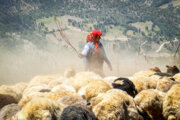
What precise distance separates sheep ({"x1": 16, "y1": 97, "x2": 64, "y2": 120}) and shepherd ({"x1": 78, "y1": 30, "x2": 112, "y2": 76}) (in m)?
4.04

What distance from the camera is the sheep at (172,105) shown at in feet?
10.2

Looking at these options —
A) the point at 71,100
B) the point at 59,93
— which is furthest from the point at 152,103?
the point at 59,93

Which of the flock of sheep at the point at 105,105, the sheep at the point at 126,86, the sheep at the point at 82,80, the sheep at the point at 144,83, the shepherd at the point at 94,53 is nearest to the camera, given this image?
the flock of sheep at the point at 105,105

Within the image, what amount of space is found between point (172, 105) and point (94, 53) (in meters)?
3.89

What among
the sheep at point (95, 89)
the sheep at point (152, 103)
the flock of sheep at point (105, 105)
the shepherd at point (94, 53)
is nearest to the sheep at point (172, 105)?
the flock of sheep at point (105, 105)

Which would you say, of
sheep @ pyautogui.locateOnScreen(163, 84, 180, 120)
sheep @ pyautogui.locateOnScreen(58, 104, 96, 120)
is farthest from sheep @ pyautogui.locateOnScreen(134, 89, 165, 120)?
sheep @ pyautogui.locateOnScreen(58, 104, 96, 120)

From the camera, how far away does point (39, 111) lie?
98.7 inches

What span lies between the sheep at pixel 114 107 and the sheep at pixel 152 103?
325 mm

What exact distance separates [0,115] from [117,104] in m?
1.82

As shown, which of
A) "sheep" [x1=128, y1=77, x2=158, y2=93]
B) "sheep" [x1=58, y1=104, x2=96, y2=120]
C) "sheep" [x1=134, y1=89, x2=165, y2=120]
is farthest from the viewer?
"sheep" [x1=128, y1=77, x2=158, y2=93]

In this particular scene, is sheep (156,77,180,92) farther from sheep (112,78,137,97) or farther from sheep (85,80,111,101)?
sheep (85,80,111,101)

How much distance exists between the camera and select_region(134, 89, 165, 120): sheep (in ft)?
11.0

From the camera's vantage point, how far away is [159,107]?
3.35 metres

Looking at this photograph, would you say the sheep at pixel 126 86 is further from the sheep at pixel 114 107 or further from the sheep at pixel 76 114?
the sheep at pixel 76 114
